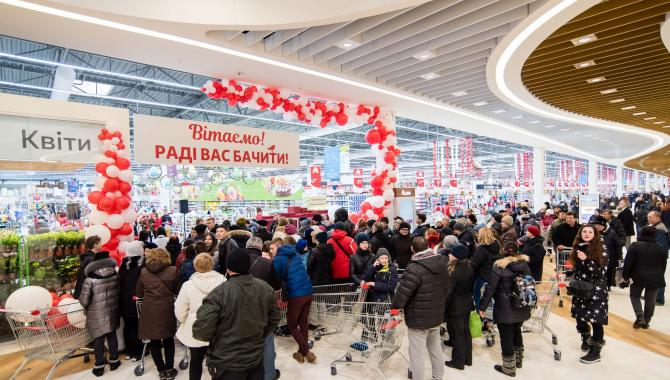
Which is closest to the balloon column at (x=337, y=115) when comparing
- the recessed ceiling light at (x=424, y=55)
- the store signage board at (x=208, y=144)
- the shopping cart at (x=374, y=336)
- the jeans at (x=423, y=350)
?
the store signage board at (x=208, y=144)

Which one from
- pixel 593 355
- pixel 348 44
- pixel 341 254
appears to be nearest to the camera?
pixel 593 355

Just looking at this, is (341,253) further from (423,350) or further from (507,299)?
(507,299)

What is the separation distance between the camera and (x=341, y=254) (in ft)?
16.1

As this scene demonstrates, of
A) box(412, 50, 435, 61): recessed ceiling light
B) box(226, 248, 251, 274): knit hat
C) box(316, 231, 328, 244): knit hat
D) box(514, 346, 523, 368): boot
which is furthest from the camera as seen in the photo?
box(412, 50, 435, 61): recessed ceiling light

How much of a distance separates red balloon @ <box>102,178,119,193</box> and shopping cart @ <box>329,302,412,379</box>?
406 centimetres

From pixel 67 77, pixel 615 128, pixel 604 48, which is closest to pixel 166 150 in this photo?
pixel 67 77

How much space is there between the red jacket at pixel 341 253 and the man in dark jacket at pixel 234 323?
7.31 feet

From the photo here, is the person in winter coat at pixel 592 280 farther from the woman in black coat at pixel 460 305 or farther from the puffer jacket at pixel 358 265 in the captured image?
the puffer jacket at pixel 358 265

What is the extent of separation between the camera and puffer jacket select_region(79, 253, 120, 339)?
406cm

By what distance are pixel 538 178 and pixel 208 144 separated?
16491 mm

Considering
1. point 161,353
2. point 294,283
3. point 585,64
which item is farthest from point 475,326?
point 585,64

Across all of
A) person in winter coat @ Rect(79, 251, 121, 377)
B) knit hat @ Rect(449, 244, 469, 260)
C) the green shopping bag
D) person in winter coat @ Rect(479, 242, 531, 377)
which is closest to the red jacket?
knit hat @ Rect(449, 244, 469, 260)

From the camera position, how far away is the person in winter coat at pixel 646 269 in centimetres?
519

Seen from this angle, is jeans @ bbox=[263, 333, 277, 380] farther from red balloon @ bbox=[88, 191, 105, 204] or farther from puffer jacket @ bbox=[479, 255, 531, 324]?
red balloon @ bbox=[88, 191, 105, 204]
